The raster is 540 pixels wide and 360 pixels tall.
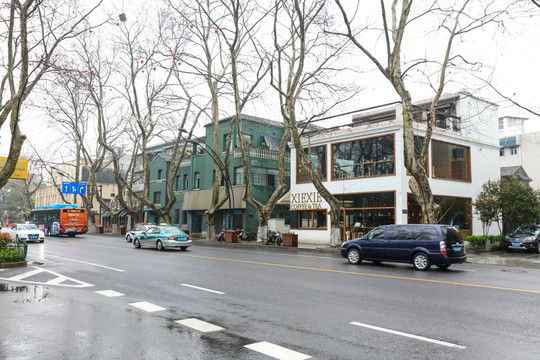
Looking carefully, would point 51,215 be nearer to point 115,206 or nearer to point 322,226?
point 115,206

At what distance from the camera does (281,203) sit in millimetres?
34938

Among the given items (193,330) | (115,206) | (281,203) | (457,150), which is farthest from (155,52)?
(115,206)

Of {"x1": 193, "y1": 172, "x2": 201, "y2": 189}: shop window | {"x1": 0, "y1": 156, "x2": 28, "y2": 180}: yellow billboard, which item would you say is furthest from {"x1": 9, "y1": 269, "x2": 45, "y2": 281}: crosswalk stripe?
{"x1": 193, "y1": 172, "x2": 201, "y2": 189}: shop window

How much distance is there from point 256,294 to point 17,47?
48.4 ft

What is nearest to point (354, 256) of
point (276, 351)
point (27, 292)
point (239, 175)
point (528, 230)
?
point (27, 292)

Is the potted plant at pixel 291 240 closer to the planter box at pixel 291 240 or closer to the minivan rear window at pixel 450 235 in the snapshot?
the planter box at pixel 291 240

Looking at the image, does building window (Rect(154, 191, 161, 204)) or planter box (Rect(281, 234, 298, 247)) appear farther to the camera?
building window (Rect(154, 191, 161, 204))

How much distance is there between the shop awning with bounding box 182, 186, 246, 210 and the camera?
3809 centimetres

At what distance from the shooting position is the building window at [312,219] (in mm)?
29864

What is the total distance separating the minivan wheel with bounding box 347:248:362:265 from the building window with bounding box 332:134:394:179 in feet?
36.0

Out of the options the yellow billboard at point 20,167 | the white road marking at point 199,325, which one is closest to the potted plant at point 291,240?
the white road marking at point 199,325

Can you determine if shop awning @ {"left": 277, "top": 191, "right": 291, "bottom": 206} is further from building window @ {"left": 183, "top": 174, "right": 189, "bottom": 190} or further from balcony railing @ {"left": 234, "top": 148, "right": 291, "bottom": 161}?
building window @ {"left": 183, "top": 174, "right": 189, "bottom": 190}

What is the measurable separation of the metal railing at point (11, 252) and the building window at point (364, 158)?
19601 millimetres

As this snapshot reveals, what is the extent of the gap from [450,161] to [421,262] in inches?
628
